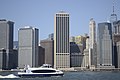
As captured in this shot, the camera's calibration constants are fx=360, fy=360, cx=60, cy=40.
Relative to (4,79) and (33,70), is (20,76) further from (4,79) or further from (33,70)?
(4,79)

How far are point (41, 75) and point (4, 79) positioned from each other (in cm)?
1816

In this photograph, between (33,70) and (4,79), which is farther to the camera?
(33,70)

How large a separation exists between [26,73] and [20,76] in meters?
2.70

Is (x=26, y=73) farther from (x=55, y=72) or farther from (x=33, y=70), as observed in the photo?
(x=55, y=72)

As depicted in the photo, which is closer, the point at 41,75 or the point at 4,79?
the point at 4,79

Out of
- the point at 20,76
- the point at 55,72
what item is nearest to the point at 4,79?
the point at 20,76

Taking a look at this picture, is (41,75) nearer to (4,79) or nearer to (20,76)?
(20,76)

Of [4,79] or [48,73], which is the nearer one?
[4,79]

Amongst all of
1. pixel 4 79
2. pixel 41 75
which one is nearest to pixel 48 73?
pixel 41 75

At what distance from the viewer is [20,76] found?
136750mm

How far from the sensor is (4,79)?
12238 cm

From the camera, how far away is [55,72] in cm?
14112

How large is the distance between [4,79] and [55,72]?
25381 millimetres

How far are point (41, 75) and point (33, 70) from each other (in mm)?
3687
